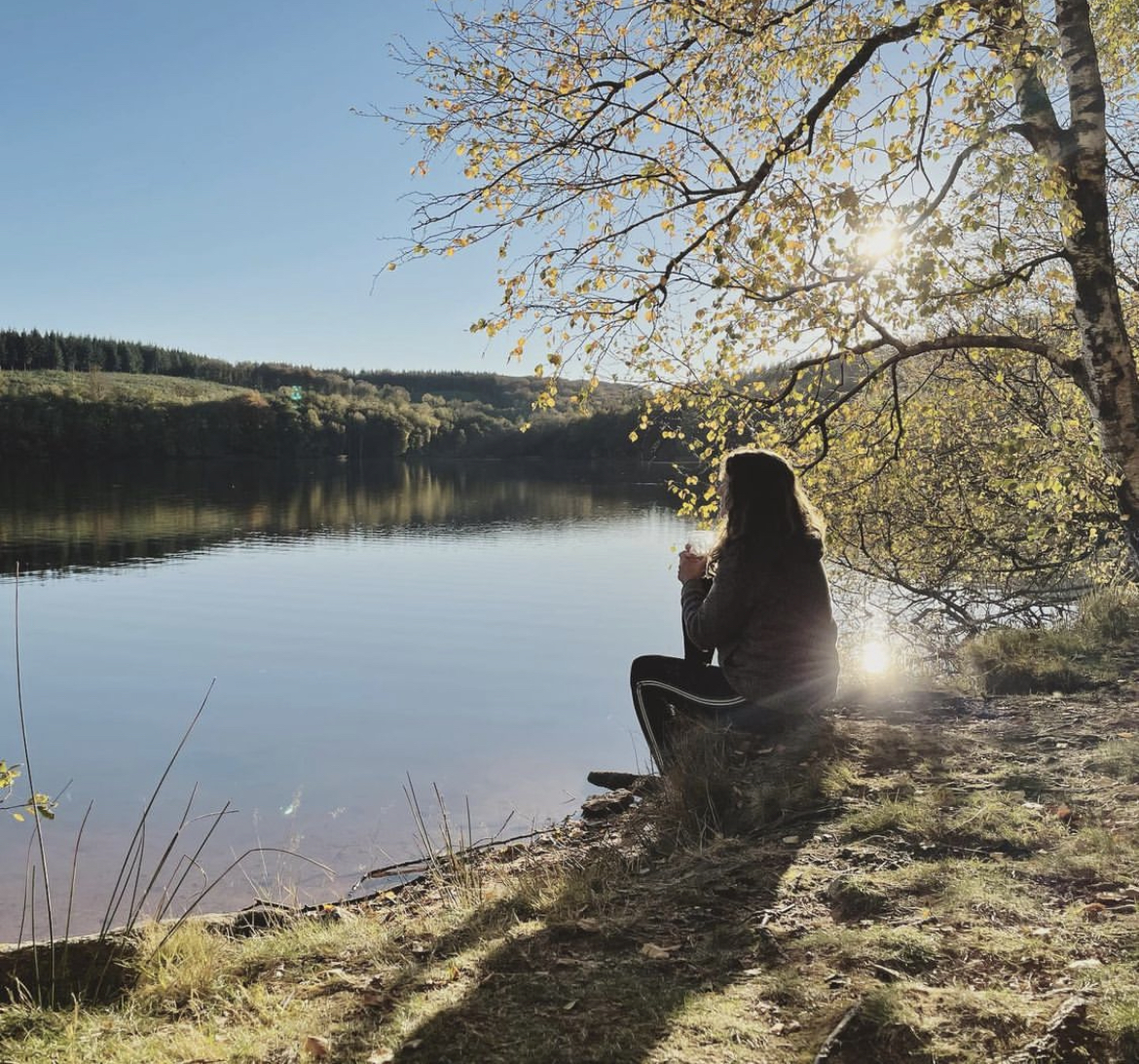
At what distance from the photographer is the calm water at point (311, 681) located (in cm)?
821

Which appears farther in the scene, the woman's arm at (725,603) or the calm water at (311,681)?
the calm water at (311,681)

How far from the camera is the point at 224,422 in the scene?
11469 cm

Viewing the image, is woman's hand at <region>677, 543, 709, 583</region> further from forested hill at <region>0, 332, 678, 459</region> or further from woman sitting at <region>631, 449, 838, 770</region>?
forested hill at <region>0, 332, 678, 459</region>

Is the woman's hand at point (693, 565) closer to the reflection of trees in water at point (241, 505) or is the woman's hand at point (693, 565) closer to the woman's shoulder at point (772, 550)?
the woman's shoulder at point (772, 550)

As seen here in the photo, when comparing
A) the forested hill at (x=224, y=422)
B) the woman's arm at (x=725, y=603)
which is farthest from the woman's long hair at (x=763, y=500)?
the forested hill at (x=224, y=422)

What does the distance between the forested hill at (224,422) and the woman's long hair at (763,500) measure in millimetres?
63914

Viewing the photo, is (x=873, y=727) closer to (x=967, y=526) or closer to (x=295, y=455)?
(x=967, y=526)

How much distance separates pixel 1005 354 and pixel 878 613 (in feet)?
28.9

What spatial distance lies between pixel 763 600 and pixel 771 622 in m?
0.14

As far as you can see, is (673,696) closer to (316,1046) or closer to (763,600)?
(763,600)

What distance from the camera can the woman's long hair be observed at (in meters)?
4.65

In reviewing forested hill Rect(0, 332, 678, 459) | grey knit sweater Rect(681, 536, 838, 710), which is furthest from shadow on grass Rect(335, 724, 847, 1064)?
forested hill Rect(0, 332, 678, 459)

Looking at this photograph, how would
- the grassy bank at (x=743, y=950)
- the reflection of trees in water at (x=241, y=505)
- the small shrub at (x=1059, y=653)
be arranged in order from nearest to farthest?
the grassy bank at (x=743, y=950) → the small shrub at (x=1059, y=653) → the reflection of trees in water at (x=241, y=505)

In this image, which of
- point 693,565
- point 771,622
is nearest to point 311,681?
point 693,565
